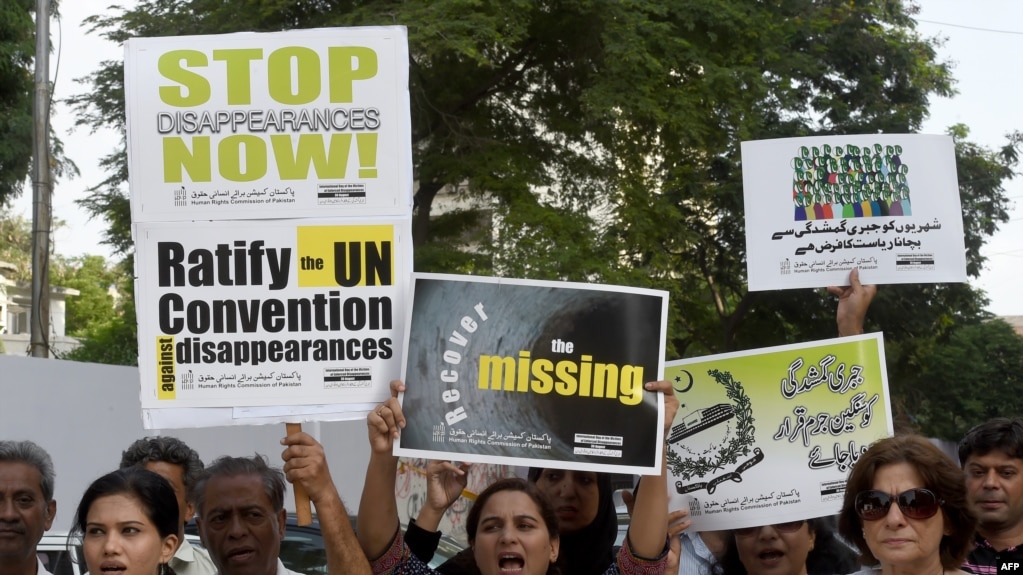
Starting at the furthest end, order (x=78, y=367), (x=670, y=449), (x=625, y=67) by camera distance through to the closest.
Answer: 1. (x=625, y=67)
2. (x=78, y=367)
3. (x=670, y=449)

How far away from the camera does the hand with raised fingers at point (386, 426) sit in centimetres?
380

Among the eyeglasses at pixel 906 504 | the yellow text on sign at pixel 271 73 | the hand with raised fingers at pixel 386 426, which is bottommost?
the eyeglasses at pixel 906 504

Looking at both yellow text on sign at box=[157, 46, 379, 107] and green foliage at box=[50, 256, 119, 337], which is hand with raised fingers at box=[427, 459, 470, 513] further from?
green foliage at box=[50, 256, 119, 337]

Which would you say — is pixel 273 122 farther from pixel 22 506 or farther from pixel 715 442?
pixel 715 442

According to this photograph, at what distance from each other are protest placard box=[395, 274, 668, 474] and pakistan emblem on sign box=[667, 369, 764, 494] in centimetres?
79

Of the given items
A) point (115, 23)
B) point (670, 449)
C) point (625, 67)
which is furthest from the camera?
point (115, 23)

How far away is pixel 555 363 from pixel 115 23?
58.0 feet

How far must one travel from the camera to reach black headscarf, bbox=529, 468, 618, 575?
446 cm

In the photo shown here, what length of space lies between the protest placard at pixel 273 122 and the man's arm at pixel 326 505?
76 cm

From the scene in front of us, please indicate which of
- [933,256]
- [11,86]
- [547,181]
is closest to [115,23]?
[11,86]

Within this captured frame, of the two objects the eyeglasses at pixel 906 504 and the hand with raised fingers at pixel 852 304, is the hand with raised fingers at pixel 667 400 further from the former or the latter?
the hand with raised fingers at pixel 852 304

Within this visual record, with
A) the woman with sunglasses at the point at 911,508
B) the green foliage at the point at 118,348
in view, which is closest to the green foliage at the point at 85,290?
the green foliage at the point at 118,348

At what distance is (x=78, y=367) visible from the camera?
10.7 metres

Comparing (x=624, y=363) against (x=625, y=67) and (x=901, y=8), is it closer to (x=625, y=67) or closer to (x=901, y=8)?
(x=625, y=67)
